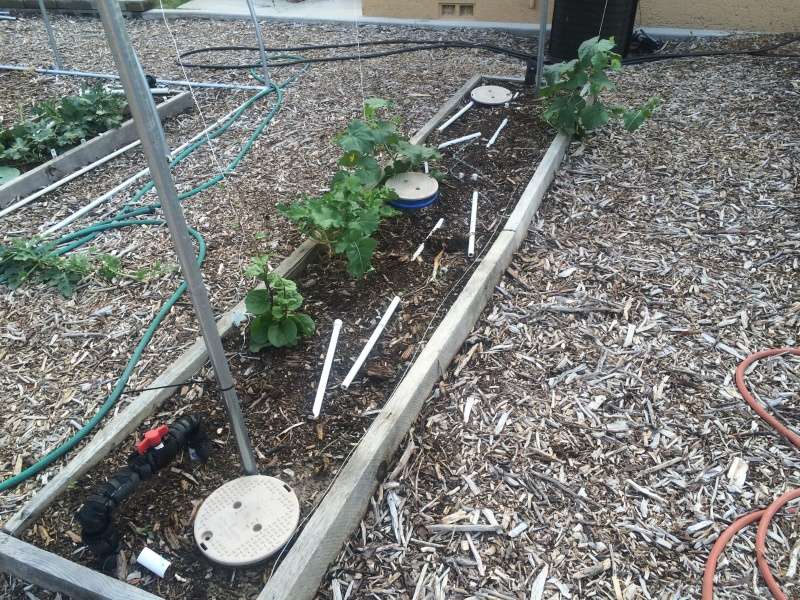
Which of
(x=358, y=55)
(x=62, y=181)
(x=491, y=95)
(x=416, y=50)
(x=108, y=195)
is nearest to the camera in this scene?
(x=108, y=195)

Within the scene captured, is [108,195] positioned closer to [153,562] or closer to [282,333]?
[282,333]

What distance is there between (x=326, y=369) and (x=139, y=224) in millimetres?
1875

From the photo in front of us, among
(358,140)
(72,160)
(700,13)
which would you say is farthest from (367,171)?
(700,13)

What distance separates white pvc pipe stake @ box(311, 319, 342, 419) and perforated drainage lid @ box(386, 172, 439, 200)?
103cm

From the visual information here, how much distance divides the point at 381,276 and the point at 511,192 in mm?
1159

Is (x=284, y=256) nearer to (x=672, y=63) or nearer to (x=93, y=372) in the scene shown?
(x=93, y=372)

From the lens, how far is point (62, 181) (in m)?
4.00

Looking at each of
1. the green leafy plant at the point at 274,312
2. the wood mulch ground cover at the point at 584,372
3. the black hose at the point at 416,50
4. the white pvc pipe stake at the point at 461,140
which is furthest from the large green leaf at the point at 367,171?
the black hose at the point at 416,50

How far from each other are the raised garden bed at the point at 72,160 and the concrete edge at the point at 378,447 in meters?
2.55

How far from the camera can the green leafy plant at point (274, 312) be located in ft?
7.66

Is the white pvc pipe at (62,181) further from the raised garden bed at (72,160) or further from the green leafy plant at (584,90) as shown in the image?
the green leafy plant at (584,90)

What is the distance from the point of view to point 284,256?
318cm

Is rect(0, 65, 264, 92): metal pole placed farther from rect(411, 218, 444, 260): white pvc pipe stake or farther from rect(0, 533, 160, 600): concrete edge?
rect(0, 533, 160, 600): concrete edge

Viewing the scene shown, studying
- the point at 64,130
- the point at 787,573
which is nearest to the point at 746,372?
the point at 787,573
